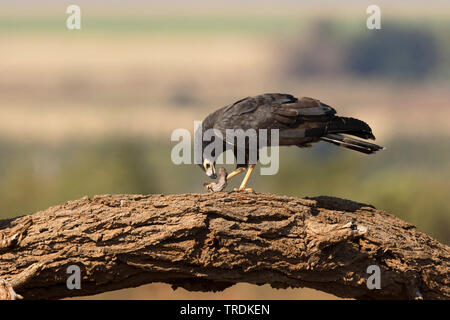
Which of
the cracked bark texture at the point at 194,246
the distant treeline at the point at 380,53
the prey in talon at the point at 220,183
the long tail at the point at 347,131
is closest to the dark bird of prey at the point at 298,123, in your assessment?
the long tail at the point at 347,131

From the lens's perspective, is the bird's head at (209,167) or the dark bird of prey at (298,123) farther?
the bird's head at (209,167)

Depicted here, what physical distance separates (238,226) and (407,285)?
2313 millimetres

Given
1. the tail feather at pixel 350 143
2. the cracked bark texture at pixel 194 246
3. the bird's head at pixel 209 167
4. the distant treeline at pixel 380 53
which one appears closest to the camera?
the cracked bark texture at pixel 194 246

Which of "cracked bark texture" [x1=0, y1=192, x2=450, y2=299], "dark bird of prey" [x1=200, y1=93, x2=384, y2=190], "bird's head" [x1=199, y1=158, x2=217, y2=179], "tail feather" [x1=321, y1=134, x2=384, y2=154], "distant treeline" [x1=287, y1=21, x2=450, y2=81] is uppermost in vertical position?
"dark bird of prey" [x1=200, y1=93, x2=384, y2=190]

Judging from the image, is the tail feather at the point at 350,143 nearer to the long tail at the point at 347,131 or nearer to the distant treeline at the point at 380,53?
the long tail at the point at 347,131

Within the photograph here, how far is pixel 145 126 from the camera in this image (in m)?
76.8

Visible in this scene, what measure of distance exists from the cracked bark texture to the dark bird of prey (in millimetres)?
1195

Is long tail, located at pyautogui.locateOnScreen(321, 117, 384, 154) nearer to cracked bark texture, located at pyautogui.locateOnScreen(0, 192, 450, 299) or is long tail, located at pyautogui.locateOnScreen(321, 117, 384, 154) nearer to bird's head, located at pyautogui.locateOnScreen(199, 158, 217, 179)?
cracked bark texture, located at pyautogui.locateOnScreen(0, 192, 450, 299)

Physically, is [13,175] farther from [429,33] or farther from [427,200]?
[429,33]

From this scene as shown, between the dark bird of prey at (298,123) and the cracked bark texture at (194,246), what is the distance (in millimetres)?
1195

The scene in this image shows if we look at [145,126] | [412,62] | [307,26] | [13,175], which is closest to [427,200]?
[13,175]

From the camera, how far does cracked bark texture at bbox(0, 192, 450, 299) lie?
9531 mm

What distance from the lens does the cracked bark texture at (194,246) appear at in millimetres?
9531

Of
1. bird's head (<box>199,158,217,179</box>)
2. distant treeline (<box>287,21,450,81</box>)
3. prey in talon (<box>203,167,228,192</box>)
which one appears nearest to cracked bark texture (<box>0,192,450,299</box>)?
prey in talon (<box>203,167,228,192</box>)
